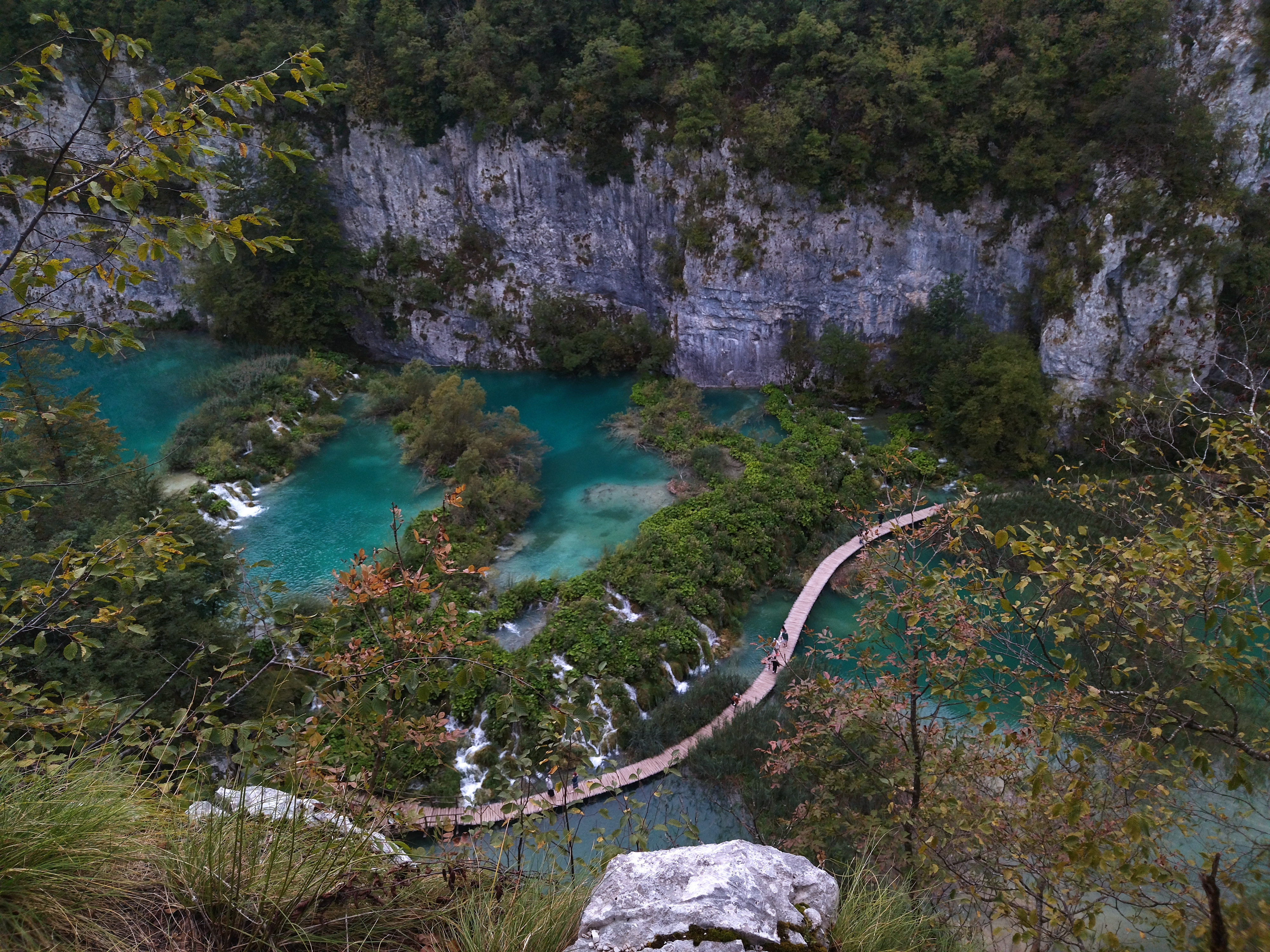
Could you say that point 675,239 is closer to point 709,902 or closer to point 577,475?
point 577,475

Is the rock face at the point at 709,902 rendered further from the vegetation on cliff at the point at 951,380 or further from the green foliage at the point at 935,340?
the green foliage at the point at 935,340

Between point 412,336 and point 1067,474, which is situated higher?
point 412,336

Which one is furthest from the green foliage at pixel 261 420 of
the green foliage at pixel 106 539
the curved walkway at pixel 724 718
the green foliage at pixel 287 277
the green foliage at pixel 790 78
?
the curved walkway at pixel 724 718

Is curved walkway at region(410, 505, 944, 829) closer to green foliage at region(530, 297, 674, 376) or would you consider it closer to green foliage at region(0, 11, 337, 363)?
green foliage at region(0, 11, 337, 363)

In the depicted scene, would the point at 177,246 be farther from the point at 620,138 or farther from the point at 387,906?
the point at 620,138

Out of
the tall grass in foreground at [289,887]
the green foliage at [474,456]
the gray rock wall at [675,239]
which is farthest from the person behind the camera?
the gray rock wall at [675,239]

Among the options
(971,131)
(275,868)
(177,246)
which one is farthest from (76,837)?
(971,131)

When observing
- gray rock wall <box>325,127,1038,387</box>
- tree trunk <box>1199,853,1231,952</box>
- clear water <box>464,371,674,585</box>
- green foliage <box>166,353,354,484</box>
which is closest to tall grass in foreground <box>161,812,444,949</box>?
tree trunk <box>1199,853,1231,952</box>
